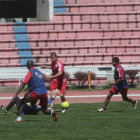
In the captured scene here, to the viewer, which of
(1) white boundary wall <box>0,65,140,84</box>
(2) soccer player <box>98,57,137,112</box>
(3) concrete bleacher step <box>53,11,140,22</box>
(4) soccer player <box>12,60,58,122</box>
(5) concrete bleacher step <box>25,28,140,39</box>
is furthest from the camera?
(3) concrete bleacher step <box>53,11,140,22</box>

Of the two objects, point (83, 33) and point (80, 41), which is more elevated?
point (83, 33)

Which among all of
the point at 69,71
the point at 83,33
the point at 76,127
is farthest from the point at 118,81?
the point at 83,33

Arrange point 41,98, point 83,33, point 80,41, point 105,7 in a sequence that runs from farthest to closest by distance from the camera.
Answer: point 105,7 → point 83,33 → point 80,41 → point 41,98

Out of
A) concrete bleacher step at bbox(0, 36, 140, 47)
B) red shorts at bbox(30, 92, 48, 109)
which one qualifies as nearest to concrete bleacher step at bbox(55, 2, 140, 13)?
concrete bleacher step at bbox(0, 36, 140, 47)

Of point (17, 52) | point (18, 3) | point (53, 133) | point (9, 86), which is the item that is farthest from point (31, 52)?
point (53, 133)

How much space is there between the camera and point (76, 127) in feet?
38.0

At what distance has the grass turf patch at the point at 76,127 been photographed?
33.0 feet

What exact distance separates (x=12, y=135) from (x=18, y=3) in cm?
3063

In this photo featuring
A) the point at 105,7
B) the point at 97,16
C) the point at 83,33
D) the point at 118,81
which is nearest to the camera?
the point at 118,81

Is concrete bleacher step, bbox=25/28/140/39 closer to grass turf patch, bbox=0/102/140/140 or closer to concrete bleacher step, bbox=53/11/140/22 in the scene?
concrete bleacher step, bbox=53/11/140/22

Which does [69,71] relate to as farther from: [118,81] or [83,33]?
[118,81]

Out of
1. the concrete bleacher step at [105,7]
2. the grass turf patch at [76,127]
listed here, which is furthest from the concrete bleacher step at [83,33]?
the grass turf patch at [76,127]

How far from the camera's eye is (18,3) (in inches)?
1580

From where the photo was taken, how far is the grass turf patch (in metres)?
10.1
